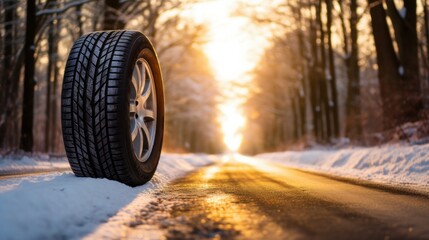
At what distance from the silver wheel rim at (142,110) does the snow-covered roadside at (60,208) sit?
3.25 feet

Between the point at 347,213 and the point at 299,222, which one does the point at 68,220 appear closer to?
the point at 299,222

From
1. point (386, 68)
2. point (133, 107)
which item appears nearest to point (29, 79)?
point (133, 107)

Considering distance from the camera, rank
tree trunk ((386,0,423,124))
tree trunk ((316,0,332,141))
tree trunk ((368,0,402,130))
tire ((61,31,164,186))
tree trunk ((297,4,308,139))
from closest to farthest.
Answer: tire ((61,31,164,186)), tree trunk ((368,0,402,130)), tree trunk ((386,0,423,124)), tree trunk ((316,0,332,141)), tree trunk ((297,4,308,139))

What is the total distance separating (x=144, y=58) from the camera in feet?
16.7

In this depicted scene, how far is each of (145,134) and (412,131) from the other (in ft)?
24.6

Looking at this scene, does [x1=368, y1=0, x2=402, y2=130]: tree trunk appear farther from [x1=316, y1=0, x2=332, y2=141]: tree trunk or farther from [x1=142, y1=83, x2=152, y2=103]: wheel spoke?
[x1=316, y1=0, x2=332, y2=141]: tree trunk

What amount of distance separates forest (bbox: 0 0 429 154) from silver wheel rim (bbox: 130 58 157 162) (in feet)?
20.6

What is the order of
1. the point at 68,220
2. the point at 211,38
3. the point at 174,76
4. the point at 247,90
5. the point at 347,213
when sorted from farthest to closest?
the point at 247,90
the point at 174,76
the point at 211,38
the point at 347,213
the point at 68,220

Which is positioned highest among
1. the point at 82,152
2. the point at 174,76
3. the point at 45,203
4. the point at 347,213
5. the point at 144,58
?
the point at 174,76

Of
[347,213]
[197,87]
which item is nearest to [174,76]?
[197,87]

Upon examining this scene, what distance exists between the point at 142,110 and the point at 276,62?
33.9 metres

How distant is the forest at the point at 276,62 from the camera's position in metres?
12.3

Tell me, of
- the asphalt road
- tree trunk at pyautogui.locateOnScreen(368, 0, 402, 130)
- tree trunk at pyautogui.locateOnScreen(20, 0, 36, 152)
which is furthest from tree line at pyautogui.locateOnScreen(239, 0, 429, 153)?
tree trunk at pyautogui.locateOnScreen(20, 0, 36, 152)

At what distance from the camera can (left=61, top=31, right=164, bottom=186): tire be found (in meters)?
4.03
